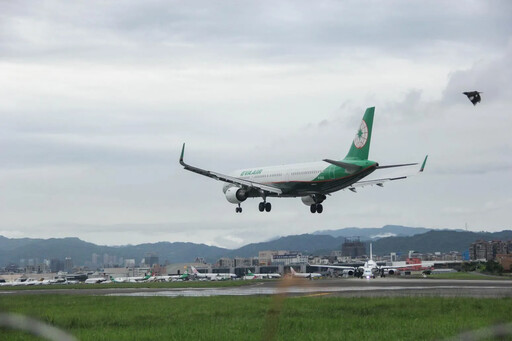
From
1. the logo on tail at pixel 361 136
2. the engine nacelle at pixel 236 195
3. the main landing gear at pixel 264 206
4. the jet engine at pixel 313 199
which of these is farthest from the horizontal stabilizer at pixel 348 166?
the engine nacelle at pixel 236 195

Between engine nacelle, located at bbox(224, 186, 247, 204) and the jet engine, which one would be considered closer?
the jet engine

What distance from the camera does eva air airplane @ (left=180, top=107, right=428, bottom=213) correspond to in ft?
294

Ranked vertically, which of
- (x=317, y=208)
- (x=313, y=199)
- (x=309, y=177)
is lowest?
(x=317, y=208)

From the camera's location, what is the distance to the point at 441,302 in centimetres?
5088

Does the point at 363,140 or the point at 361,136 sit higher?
the point at 361,136

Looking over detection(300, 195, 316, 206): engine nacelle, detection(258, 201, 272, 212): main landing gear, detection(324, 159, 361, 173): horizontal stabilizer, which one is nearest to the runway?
detection(300, 195, 316, 206): engine nacelle

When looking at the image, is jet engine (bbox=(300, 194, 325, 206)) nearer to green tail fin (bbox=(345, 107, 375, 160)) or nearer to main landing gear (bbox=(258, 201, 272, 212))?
main landing gear (bbox=(258, 201, 272, 212))

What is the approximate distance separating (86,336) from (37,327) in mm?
26379

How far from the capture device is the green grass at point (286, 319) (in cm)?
3344

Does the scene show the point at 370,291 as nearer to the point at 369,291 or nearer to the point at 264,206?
the point at 369,291

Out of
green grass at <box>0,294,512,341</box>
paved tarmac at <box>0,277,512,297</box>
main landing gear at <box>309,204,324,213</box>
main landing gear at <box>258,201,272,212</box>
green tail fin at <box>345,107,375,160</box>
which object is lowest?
green grass at <box>0,294,512,341</box>

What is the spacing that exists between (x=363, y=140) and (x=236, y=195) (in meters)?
19.0

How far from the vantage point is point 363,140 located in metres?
92.5

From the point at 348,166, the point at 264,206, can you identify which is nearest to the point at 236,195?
the point at 264,206
